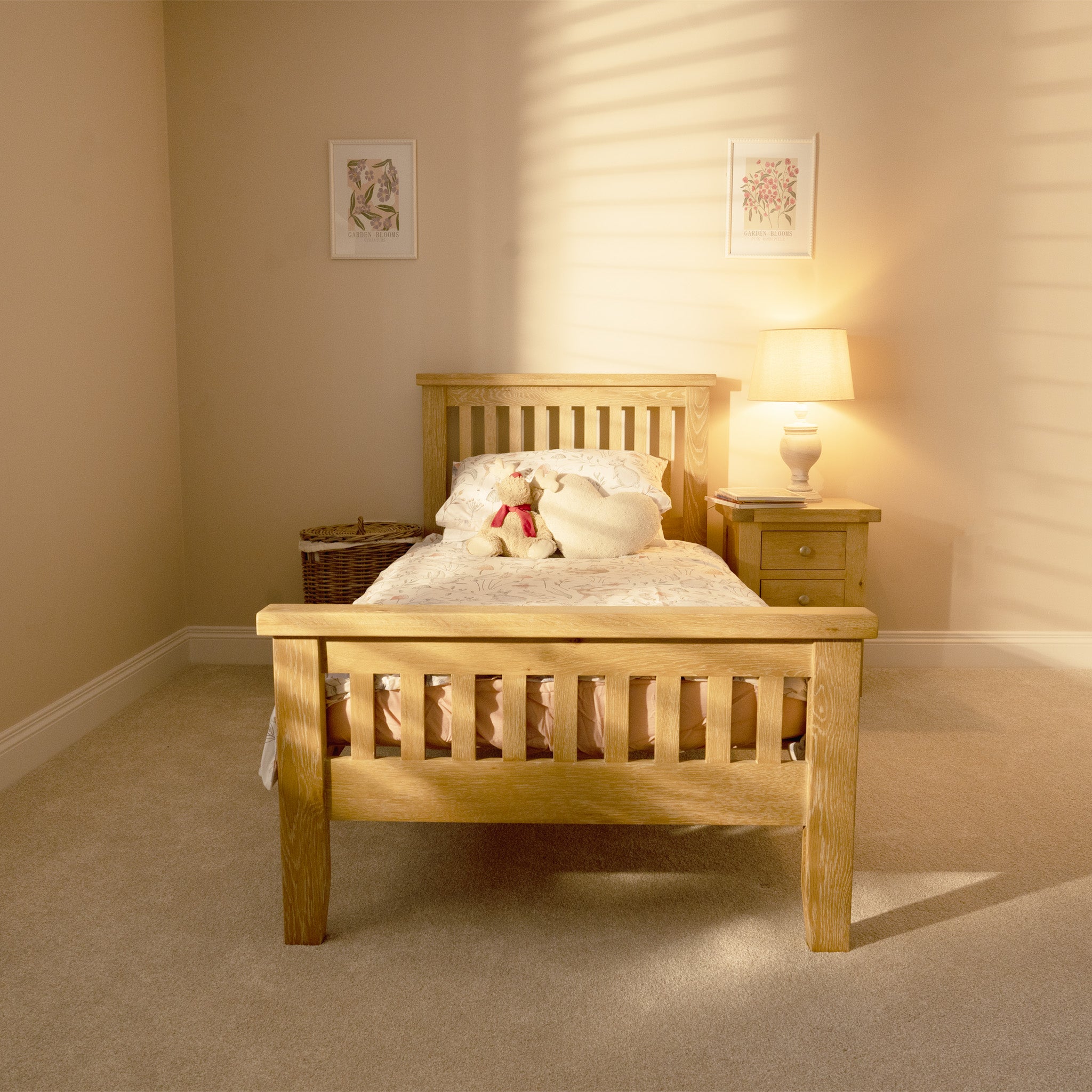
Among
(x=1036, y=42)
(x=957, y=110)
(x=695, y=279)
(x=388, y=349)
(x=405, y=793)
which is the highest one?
(x=1036, y=42)

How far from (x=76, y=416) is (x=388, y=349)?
1.12m

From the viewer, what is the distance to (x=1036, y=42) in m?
3.44

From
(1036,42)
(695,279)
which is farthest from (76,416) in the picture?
(1036,42)

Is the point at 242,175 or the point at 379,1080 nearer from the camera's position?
the point at 379,1080

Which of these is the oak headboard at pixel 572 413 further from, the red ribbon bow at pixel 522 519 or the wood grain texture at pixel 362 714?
the wood grain texture at pixel 362 714

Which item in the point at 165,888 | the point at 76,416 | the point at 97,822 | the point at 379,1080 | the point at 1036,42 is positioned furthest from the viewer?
the point at 1036,42

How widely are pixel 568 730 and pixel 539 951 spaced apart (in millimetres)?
407

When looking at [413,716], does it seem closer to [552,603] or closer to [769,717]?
[552,603]

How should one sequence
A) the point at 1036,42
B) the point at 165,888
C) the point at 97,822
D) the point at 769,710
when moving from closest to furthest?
the point at 769,710 < the point at 165,888 < the point at 97,822 < the point at 1036,42

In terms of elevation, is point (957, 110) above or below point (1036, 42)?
below

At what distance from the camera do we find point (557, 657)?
171 centimetres

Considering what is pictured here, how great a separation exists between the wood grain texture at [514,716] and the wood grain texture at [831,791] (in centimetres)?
50

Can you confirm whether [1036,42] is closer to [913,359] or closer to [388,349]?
[913,359]

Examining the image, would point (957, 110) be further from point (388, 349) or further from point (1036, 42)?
point (388, 349)
